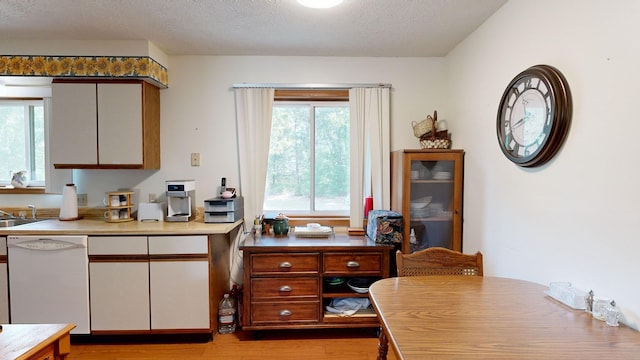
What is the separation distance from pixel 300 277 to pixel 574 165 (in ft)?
5.75

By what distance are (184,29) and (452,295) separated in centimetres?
235

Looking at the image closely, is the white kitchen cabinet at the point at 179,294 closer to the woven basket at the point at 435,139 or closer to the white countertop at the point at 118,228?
the white countertop at the point at 118,228

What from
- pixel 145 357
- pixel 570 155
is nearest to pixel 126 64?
pixel 145 357

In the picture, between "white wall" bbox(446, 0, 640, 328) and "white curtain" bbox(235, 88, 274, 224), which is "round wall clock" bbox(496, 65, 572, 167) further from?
"white curtain" bbox(235, 88, 274, 224)

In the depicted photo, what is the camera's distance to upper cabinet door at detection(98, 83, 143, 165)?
99.0 inches

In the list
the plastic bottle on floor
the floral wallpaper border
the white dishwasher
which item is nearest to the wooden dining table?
the plastic bottle on floor

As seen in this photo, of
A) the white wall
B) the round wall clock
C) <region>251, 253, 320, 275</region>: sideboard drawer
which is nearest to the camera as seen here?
the white wall

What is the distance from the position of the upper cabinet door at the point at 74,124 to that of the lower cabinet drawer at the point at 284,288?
5.27ft

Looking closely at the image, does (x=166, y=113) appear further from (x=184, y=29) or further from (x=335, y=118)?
(x=335, y=118)

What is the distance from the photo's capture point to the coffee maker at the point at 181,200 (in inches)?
102

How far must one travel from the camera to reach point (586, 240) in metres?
1.38

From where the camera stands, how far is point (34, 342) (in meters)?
1.03

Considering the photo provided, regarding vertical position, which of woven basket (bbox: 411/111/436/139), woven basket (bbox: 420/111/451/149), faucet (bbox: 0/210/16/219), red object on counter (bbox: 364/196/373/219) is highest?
woven basket (bbox: 411/111/436/139)

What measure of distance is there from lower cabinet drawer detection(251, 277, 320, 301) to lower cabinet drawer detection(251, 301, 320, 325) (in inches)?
2.0
